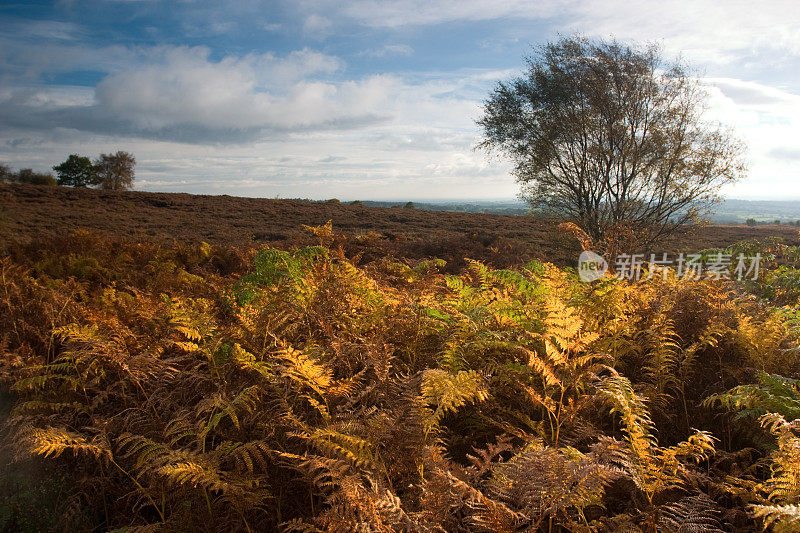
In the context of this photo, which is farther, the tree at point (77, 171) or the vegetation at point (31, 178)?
the tree at point (77, 171)

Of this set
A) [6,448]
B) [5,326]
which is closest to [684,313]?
[6,448]

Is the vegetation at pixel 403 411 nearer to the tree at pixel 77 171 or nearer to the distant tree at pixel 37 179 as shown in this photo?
the distant tree at pixel 37 179

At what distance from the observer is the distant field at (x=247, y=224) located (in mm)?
13500

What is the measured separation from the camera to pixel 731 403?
2.67 meters

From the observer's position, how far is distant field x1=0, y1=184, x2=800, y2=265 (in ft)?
44.3

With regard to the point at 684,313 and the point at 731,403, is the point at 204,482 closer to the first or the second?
the point at 731,403

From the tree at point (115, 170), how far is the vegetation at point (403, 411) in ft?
211

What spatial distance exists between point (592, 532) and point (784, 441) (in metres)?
0.91

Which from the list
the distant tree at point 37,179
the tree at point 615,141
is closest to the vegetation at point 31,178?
the distant tree at point 37,179

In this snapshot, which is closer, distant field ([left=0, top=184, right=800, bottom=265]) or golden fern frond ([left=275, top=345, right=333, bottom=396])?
golden fern frond ([left=275, top=345, right=333, bottom=396])

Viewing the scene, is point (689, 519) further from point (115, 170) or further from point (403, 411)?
point (115, 170)

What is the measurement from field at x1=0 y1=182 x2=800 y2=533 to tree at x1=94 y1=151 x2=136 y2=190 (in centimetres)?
6365

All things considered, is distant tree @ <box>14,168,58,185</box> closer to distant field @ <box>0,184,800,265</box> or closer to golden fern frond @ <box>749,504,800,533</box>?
distant field @ <box>0,184,800,265</box>

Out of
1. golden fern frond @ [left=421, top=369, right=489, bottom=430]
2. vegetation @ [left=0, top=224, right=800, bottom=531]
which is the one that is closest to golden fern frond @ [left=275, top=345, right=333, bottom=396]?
vegetation @ [left=0, top=224, right=800, bottom=531]
